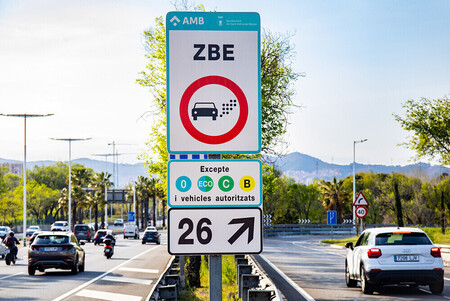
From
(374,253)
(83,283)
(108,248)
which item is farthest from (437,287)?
(108,248)

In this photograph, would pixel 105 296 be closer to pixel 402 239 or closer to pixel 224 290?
pixel 224 290

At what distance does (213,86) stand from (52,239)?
23383 millimetres

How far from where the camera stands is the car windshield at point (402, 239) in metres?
17.2

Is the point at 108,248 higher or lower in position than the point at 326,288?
higher

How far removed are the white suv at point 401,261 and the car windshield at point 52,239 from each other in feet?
43.5

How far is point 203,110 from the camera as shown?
4.62 m

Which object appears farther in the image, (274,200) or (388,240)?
(274,200)

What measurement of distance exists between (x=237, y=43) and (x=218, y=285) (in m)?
1.65

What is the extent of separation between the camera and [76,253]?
26.3m

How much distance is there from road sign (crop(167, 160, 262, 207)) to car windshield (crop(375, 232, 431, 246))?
1320 cm

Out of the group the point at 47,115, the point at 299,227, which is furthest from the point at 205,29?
the point at 299,227

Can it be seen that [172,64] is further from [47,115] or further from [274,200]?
[274,200]

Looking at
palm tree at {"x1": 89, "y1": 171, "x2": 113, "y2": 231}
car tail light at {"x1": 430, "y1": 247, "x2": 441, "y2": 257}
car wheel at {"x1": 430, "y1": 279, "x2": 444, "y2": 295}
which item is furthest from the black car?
car tail light at {"x1": 430, "y1": 247, "x2": 441, "y2": 257}

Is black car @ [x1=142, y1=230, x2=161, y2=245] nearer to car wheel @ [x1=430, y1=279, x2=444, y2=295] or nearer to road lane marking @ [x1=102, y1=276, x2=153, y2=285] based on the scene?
road lane marking @ [x1=102, y1=276, x2=153, y2=285]
